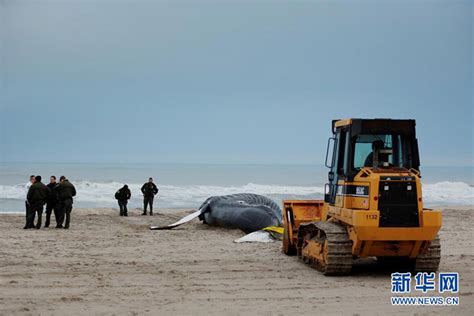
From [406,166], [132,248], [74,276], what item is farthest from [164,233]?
[406,166]

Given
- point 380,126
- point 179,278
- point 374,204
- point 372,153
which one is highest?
point 380,126

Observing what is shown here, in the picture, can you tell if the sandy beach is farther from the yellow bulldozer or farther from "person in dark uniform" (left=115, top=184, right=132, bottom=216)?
"person in dark uniform" (left=115, top=184, right=132, bottom=216)

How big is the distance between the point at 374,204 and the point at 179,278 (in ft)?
11.8

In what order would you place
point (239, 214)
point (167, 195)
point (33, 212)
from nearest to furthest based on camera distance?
point (33, 212) → point (239, 214) → point (167, 195)

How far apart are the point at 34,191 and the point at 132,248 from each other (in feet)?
15.7

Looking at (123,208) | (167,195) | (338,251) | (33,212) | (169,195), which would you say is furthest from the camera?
(169,195)

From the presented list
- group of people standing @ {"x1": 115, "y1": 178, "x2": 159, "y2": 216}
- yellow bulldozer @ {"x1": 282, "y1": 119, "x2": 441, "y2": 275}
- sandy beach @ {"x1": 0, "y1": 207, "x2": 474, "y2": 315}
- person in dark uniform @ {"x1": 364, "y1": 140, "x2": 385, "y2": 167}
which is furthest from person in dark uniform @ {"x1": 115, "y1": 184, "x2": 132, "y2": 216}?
person in dark uniform @ {"x1": 364, "y1": 140, "x2": 385, "y2": 167}

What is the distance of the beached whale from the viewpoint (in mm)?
19562

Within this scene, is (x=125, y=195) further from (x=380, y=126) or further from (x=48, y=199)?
(x=380, y=126)

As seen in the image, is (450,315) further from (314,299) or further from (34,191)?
(34,191)

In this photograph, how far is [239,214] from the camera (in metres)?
20.1

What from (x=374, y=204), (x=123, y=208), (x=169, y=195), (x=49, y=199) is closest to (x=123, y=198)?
(x=123, y=208)

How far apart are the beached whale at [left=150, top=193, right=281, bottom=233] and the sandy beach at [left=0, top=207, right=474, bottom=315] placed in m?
1.27

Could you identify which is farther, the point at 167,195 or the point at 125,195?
the point at 167,195
